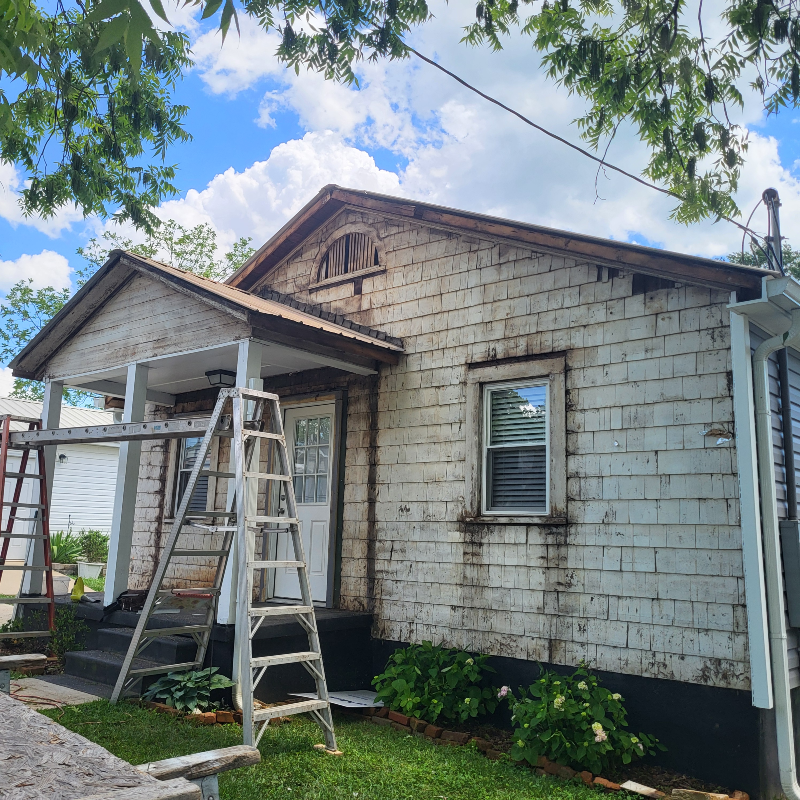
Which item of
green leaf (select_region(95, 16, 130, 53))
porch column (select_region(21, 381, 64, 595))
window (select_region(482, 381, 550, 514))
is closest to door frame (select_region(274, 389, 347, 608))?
window (select_region(482, 381, 550, 514))

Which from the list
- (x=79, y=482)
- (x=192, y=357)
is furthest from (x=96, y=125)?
(x=79, y=482)

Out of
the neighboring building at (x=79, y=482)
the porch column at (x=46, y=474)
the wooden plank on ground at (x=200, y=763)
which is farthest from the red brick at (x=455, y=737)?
the neighboring building at (x=79, y=482)

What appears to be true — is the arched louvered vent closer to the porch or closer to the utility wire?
the porch

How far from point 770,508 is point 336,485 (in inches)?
178

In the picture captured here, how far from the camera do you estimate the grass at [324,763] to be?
4.78 metres

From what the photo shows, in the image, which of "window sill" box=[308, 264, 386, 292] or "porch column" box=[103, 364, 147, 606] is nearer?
"porch column" box=[103, 364, 147, 606]

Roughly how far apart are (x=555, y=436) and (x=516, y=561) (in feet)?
4.02

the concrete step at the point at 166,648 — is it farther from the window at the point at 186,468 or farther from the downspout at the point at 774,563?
the downspout at the point at 774,563

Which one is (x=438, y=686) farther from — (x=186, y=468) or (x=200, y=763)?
(x=186, y=468)

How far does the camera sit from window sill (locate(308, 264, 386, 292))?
8836 mm

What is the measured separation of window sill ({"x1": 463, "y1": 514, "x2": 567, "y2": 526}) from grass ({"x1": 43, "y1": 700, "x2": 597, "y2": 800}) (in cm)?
200

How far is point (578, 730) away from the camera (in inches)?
219

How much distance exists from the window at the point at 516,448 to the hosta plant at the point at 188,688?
2925mm

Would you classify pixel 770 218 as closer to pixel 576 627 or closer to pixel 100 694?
pixel 576 627
